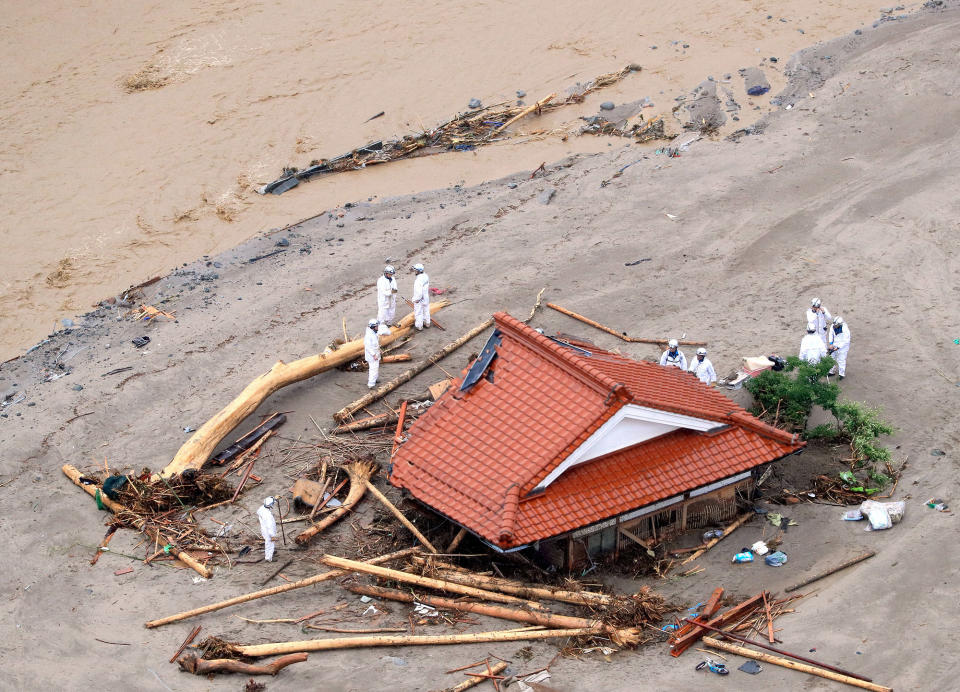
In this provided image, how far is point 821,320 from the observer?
21.6 meters

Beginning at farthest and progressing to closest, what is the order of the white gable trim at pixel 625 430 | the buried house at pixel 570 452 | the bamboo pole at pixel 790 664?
the white gable trim at pixel 625 430 → the buried house at pixel 570 452 → the bamboo pole at pixel 790 664

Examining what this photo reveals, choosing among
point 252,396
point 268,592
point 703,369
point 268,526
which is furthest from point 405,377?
point 268,592

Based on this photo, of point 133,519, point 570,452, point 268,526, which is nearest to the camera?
point 570,452

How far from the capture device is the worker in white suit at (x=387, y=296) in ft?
74.4

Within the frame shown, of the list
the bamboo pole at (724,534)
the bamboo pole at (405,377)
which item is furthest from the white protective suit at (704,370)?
the bamboo pole at (405,377)

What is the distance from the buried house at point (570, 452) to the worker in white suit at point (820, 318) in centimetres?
388

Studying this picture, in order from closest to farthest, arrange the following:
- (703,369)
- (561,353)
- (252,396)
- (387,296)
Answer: (561,353)
(252,396)
(703,369)
(387,296)

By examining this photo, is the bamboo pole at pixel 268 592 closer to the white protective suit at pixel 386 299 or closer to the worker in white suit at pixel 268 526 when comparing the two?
the worker in white suit at pixel 268 526

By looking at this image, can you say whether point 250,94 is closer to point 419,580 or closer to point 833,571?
point 419,580

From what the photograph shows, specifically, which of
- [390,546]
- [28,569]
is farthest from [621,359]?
[28,569]

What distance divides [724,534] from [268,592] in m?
7.11

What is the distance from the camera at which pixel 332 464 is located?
63.3 ft

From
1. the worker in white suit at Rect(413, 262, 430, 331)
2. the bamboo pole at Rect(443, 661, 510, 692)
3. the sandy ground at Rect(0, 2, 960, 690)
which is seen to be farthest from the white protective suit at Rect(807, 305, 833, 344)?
the bamboo pole at Rect(443, 661, 510, 692)

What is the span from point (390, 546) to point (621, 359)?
5.31 metres
